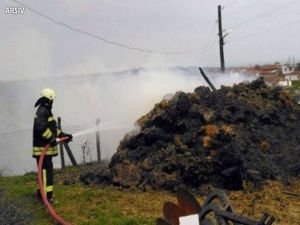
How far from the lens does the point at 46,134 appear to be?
26.0 ft

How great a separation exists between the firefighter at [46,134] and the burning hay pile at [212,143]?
1.48 m

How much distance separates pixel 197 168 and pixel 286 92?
4228 mm

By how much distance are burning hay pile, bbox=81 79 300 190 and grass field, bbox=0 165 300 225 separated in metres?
0.38

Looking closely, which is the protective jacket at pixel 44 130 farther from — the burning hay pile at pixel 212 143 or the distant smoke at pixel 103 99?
the distant smoke at pixel 103 99

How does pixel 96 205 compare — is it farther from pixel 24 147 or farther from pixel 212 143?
pixel 24 147

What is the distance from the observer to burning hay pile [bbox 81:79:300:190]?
873 cm

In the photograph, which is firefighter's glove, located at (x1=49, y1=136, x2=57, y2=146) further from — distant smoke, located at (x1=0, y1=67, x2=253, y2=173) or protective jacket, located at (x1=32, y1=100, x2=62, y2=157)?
distant smoke, located at (x1=0, y1=67, x2=253, y2=173)

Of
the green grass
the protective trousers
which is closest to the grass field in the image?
the green grass

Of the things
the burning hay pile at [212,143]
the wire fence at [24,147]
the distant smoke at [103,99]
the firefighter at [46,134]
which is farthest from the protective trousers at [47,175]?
the wire fence at [24,147]

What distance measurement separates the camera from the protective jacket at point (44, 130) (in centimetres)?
794

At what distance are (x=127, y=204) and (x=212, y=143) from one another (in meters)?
2.22

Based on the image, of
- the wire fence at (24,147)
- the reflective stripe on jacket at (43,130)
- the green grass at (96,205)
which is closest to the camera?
the green grass at (96,205)

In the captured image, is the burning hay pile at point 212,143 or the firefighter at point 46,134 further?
the burning hay pile at point 212,143

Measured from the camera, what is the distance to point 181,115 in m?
10.3
